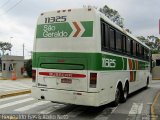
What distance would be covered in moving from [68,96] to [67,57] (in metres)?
1.25

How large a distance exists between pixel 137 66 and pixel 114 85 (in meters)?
5.88

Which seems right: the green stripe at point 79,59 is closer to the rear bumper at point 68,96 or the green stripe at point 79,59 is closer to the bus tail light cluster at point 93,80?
the bus tail light cluster at point 93,80

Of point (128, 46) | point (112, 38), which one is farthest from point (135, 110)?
point (128, 46)

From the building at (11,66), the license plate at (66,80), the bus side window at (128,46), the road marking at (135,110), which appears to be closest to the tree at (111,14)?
the building at (11,66)

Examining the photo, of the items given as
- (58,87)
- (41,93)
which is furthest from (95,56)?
(41,93)

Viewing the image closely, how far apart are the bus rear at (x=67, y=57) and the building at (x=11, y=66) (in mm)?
22936

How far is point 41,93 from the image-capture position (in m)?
11.0

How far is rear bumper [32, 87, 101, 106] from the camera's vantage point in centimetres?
1012

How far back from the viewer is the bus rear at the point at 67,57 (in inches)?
404

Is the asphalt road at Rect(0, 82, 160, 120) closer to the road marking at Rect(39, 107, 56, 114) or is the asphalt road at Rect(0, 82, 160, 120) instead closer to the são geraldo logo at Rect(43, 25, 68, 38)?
the road marking at Rect(39, 107, 56, 114)

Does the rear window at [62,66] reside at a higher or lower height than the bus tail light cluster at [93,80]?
higher

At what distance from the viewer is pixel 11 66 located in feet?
112

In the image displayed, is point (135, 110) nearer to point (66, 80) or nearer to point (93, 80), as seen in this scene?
point (93, 80)

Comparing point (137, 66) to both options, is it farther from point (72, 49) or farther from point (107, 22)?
point (72, 49)
